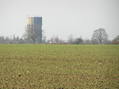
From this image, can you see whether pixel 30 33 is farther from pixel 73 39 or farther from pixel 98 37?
pixel 98 37

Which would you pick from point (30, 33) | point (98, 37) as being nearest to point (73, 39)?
point (98, 37)

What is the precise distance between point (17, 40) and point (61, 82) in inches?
3446

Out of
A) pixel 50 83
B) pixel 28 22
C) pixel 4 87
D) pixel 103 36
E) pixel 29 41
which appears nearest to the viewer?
pixel 4 87

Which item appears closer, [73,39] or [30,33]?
[30,33]

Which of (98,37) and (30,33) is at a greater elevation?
(30,33)

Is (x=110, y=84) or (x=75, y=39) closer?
(x=110, y=84)

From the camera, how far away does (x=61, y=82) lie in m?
7.88

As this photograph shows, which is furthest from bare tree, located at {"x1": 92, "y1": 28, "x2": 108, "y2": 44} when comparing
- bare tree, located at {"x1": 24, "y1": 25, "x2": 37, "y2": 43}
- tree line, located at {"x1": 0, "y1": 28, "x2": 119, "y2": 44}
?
bare tree, located at {"x1": 24, "y1": 25, "x2": 37, "y2": 43}

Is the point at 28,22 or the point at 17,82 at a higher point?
the point at 28,22

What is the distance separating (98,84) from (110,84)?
47cm

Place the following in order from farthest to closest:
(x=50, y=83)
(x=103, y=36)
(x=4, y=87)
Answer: (x=103, y=36) → (x=50, y=83) → (x=4, y=87)

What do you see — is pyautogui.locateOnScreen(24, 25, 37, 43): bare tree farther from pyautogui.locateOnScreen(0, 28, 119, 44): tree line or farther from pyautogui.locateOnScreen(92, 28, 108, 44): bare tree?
pyautogui.locateOnScreen(92, 28, 108, 44): bare tree

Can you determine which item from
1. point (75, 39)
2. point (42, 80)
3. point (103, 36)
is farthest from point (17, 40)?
point (42, 80)

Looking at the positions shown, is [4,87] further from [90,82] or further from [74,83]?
[90,82]
